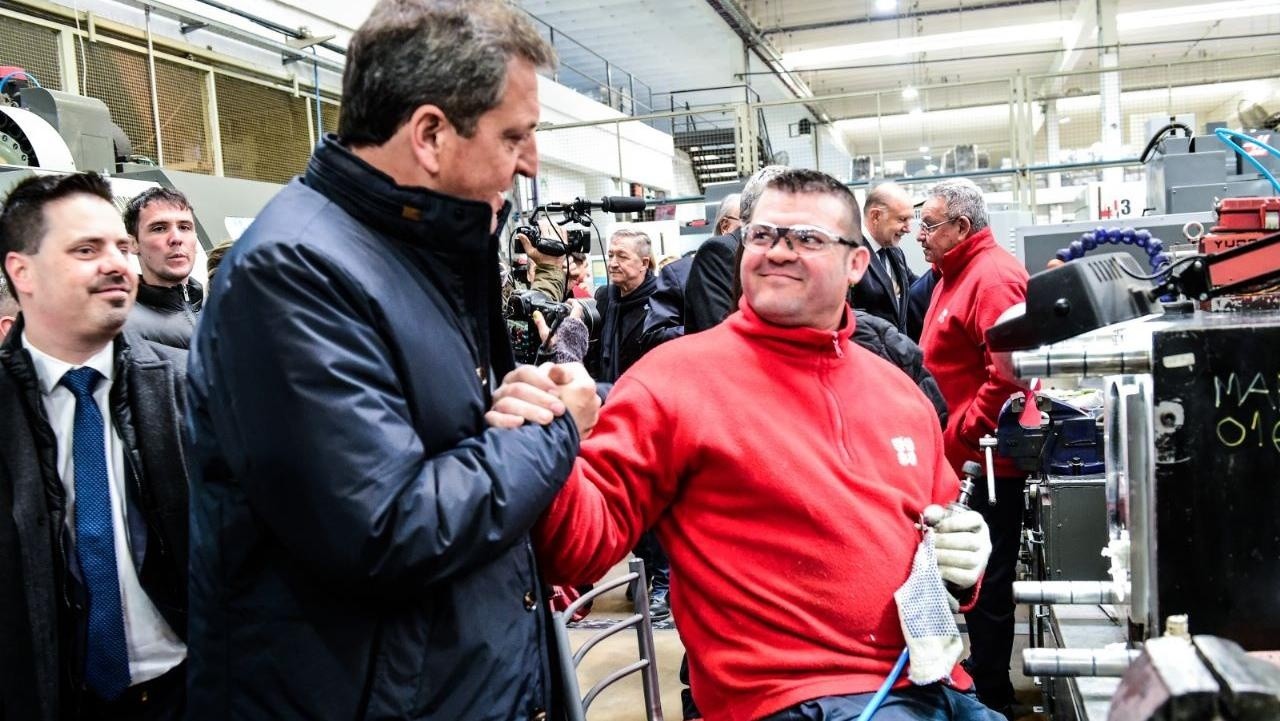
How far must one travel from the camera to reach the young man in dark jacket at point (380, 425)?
2.92ft

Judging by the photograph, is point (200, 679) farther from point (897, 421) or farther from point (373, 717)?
point (897, 421)

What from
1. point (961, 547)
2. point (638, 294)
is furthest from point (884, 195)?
point (961, 547)

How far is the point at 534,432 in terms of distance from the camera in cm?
102

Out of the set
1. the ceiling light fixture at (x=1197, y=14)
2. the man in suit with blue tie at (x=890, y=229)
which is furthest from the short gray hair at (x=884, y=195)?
the ceiling light fixture at (x=1197, y=14)

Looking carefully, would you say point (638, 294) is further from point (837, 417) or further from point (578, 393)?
point (578, 393)

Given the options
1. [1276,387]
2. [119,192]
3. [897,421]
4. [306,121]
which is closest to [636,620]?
[897,421]

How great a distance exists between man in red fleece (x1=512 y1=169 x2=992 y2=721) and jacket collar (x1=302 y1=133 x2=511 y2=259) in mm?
411

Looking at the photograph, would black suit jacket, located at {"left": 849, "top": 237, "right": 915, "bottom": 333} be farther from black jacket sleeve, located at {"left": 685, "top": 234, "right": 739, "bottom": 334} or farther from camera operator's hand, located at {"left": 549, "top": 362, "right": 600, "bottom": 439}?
camera operator's hand, located at {"left": 549, "top": 362, "right": 600, "bottom": 439}

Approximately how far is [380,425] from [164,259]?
1.96 meters

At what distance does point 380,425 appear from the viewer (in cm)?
91

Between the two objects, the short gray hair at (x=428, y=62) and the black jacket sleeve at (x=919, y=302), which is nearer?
the short gray hair at (x=428, y=62)

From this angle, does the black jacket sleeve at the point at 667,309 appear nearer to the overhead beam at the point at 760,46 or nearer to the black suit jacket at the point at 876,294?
the black suit jacket at the point at 876,294

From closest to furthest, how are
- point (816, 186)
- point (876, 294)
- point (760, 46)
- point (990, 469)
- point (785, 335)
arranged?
point (785, 335)
point (816, 186)
point (990, 469)
point (876, 294)
point (760, 46)

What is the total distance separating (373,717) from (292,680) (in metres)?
0.09
